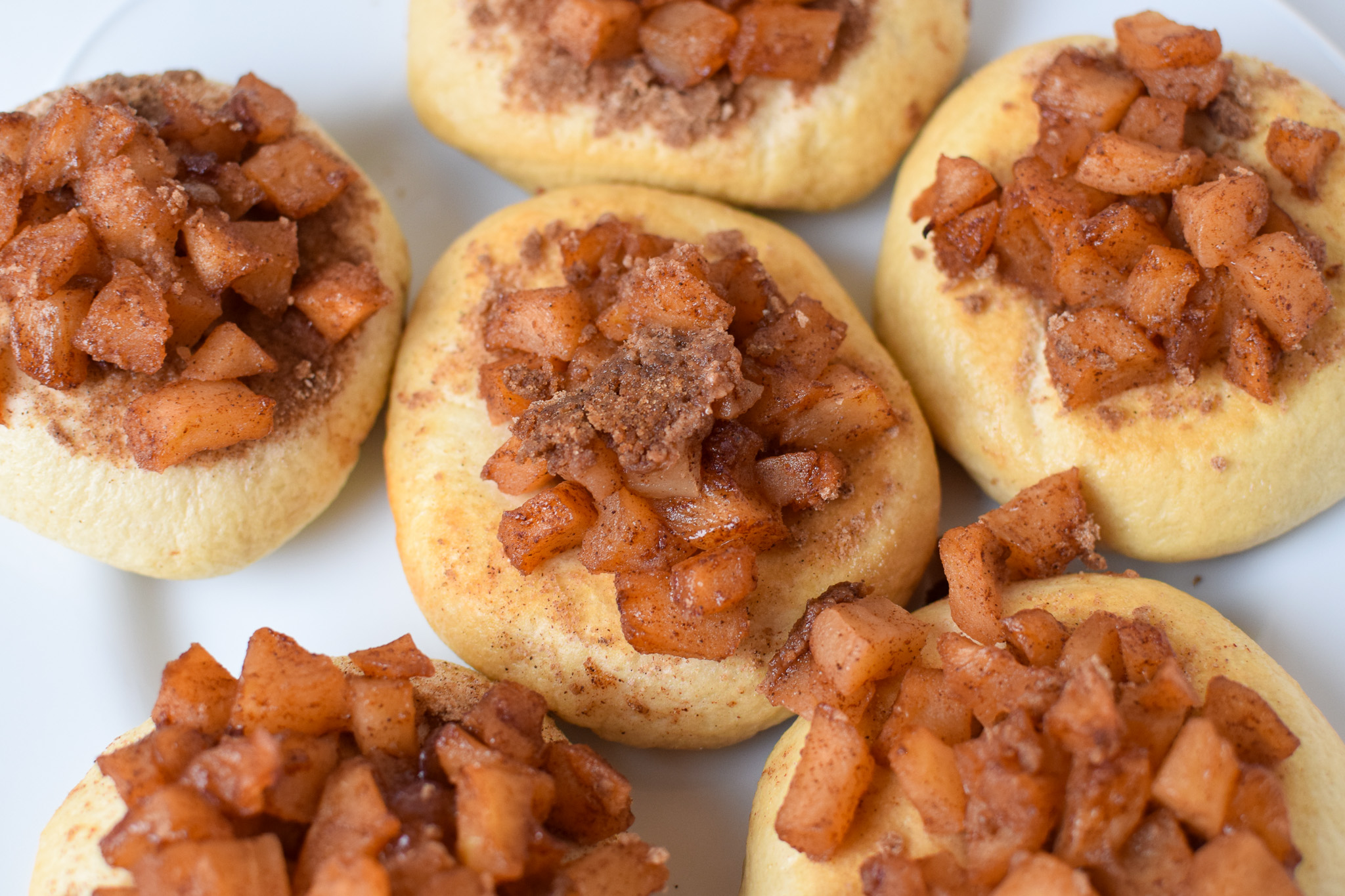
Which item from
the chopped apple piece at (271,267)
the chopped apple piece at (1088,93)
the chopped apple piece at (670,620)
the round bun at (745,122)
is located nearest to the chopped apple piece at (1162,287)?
the chopped apple piece at (1088,93)

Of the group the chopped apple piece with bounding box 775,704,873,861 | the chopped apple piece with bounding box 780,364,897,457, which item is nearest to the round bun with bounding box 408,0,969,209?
the chopped apple piece with bounding box 780,364,897,457

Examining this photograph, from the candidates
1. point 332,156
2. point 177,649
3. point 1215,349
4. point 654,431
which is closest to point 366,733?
point 654,431

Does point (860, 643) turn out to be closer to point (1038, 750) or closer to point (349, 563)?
point (1038, 750)

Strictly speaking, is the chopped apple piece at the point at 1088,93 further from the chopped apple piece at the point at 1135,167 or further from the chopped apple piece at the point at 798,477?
the chopped apple piece at the point at 798,477

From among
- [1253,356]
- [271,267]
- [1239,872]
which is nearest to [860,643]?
[1239,872]

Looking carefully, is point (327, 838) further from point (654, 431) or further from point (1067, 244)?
point (1067, 244)

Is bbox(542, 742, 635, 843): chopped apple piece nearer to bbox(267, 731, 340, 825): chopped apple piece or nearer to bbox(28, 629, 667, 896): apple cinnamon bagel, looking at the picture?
bbox(28, 629, 667, 896): apple cinnamon bagel

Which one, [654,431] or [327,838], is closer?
[327,838]
